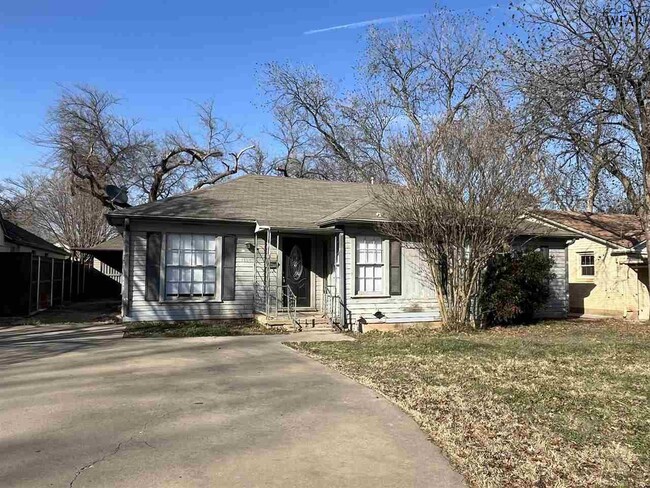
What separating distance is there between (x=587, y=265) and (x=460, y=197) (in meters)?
10.5

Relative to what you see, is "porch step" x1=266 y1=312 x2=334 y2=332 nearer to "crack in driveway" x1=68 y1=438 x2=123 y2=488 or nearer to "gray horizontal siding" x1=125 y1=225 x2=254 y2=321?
"gray horizontal siding" x1=125 y1=225 x2=254 y2=321

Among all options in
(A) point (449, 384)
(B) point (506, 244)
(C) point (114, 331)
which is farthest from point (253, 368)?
(B) point (506, 244)

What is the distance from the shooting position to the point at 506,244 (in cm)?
1352

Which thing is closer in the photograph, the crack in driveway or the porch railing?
the crack in driveway

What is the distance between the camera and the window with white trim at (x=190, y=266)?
46.3ft

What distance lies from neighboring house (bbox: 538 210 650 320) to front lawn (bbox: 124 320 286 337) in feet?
31.9

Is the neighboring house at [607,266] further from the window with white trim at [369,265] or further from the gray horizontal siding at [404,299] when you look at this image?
the window with white trim at [369,265]

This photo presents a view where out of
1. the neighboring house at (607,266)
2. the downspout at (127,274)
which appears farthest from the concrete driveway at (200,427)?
the neighboring house at (607,266)

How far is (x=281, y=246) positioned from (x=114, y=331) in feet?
15.5

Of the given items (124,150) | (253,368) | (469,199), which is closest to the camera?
(253,368)

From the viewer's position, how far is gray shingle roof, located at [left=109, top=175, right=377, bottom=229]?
14.0 m

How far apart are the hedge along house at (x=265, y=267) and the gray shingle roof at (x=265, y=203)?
2.4 inches

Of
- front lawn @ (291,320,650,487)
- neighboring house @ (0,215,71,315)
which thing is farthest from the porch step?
neighboring house @ (0,215,71,315)

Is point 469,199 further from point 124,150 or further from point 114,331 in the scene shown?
point 124,150
